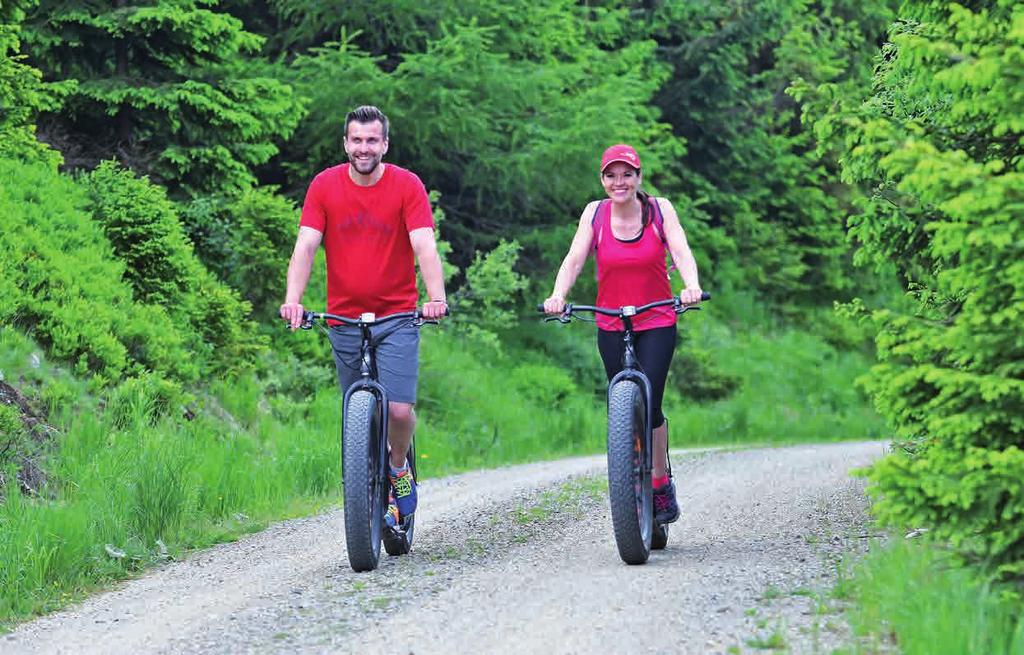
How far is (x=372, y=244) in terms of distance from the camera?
23.9 ft

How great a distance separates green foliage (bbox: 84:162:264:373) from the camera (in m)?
12.8

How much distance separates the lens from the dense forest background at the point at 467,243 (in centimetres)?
495

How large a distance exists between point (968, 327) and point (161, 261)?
31.1ft

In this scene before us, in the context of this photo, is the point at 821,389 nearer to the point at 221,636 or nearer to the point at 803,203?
the point at 803,203

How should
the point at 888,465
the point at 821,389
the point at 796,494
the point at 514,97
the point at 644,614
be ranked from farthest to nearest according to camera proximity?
1. the point at 821,389
2. the point at 514,97
3. the point at 796,494
4. the point at 644,614
5. the point at 888,465

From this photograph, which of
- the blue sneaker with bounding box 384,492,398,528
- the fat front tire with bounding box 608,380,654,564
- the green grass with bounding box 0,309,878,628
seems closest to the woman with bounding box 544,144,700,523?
the fat front tire with bounding box 608,380,654,564

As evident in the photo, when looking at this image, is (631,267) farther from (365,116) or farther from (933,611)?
(933,611)

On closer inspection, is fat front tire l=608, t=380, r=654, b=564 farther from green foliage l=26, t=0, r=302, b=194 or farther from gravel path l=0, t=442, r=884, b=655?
green foliage l=26, t=0, r=302, b=194

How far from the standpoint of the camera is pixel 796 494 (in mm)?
10367

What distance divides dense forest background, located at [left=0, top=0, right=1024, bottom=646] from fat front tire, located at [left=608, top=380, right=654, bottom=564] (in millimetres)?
1250

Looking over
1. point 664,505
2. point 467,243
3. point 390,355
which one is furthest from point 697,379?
point 390,355

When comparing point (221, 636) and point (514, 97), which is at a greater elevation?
point (514, 97)

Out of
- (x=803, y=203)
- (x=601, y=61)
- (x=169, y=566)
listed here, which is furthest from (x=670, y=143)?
(x=169, y=566)

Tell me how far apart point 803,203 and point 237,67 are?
63.9 feet
